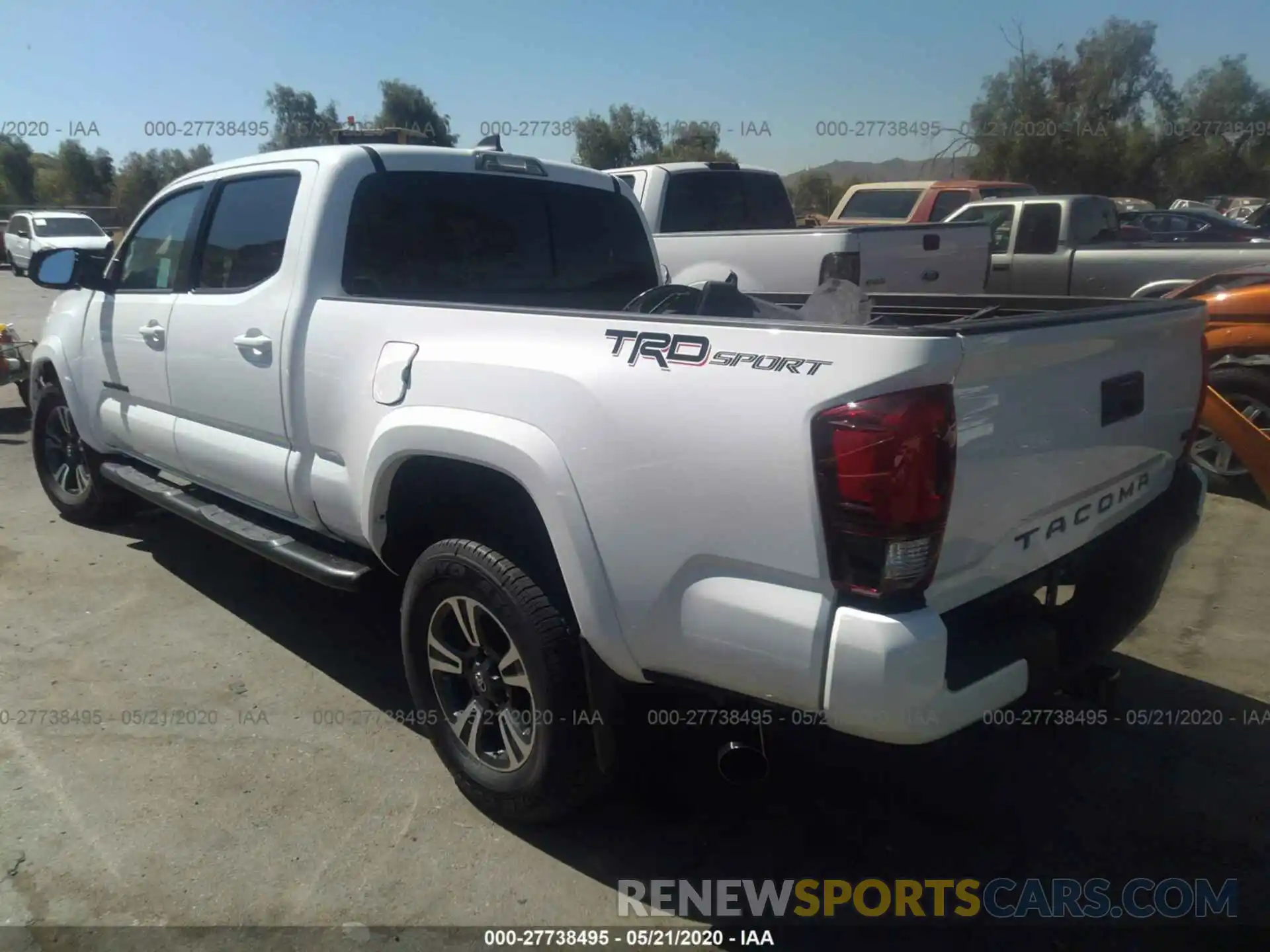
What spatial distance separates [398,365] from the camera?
9.93 feet

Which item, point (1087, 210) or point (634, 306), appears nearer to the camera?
point (634, 306)

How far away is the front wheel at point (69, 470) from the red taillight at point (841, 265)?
4.85 m

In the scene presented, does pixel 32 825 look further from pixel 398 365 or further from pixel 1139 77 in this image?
pixel 1139 77

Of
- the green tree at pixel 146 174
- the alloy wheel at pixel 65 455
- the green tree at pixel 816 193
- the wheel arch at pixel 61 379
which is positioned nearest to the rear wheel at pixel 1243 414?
the wheel arch at pixel 61 379

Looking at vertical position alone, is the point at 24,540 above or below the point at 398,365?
below

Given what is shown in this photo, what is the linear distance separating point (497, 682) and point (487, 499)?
1.82 ft

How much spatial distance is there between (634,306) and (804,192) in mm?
37812

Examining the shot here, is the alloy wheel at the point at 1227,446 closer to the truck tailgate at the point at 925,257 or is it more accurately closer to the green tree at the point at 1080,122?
the truck tailgate at the point at 925,257

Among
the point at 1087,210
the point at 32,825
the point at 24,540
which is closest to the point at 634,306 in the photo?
the point at 32,825

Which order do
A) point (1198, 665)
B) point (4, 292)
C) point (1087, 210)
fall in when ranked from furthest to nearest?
1. point (4, 292)
2. point (1087, 210)
3. point (1198, 665)

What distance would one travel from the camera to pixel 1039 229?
10.8m

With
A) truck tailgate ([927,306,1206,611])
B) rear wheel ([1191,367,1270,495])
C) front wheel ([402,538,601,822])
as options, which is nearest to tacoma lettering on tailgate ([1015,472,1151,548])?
truck tailgate ([927,306,1206,611])

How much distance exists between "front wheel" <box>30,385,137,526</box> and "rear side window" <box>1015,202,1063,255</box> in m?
9.23

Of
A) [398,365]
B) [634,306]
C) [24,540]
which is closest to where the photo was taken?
[398,365]
